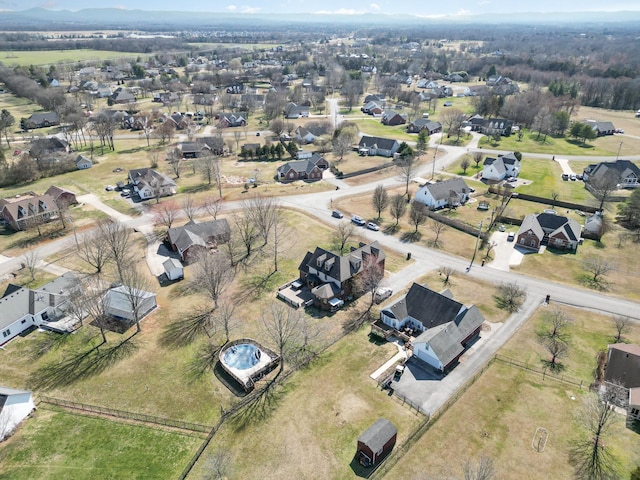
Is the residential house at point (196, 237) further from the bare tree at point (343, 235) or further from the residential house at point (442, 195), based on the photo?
the residential house at point (442, 195)

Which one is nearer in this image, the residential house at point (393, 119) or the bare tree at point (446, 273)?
the bare tree at point (446, 273)

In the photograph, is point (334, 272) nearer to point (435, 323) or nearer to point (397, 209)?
point (435, 323)

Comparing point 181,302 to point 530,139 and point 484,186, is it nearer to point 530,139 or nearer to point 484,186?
point 484,186

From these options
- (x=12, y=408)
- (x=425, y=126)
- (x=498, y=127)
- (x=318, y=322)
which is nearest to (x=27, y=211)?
(x=12, y=408)

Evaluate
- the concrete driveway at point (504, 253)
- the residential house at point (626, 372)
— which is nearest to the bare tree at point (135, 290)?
the concrete driveway at point (504, 253)

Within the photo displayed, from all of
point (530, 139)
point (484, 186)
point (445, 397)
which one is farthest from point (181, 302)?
point (530, 139)

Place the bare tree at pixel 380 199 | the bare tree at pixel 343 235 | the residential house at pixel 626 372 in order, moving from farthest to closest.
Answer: the bare tree at pixel 380 199 < the bare tree at pixel 343 235 < the residential house at pixel 626 372

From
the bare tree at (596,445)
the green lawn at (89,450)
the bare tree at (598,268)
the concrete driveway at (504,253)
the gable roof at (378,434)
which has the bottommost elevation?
the concrete driveway at (504,253)

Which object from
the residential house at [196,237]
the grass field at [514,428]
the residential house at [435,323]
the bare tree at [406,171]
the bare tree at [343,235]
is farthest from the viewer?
the bare tree at [406,171]
